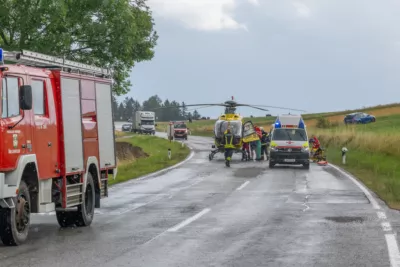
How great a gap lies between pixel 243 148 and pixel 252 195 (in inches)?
850

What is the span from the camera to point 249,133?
43.1 metres

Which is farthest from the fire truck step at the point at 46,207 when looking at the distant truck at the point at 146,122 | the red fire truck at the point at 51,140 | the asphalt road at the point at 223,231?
the distant truck at the point at 146,122

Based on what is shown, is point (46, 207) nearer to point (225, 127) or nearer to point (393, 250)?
point (393, 250)

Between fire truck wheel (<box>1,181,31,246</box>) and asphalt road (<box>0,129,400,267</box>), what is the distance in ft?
0.64

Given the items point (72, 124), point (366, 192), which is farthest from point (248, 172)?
point (72, 124)

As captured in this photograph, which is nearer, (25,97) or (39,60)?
(25,97)

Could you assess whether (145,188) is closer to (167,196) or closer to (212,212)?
(167,196)

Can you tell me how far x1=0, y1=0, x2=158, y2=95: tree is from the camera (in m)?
30.7

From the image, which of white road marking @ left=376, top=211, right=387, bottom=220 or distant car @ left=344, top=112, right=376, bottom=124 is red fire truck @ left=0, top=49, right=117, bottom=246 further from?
distant car @ left=344, top=112, right=376, bottom=124

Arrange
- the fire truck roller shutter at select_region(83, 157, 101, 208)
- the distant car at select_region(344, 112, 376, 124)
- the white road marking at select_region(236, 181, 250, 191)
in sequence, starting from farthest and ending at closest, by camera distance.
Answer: the distant car at select_region(344, 112, 376, 124), the white road marking at select_region(236, 181, 250, 191), the fire truck roller shutter at select_region(83, 157, 101, 208)

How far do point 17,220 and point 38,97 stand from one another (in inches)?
79.5

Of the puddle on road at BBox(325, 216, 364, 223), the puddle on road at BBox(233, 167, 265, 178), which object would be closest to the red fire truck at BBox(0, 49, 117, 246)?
the puddle on road at BBox(325, 216, 364, 223)

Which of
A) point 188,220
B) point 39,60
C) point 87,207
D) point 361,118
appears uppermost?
point 39,60

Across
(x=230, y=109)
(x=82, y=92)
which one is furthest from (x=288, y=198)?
(x=230, y=109)
